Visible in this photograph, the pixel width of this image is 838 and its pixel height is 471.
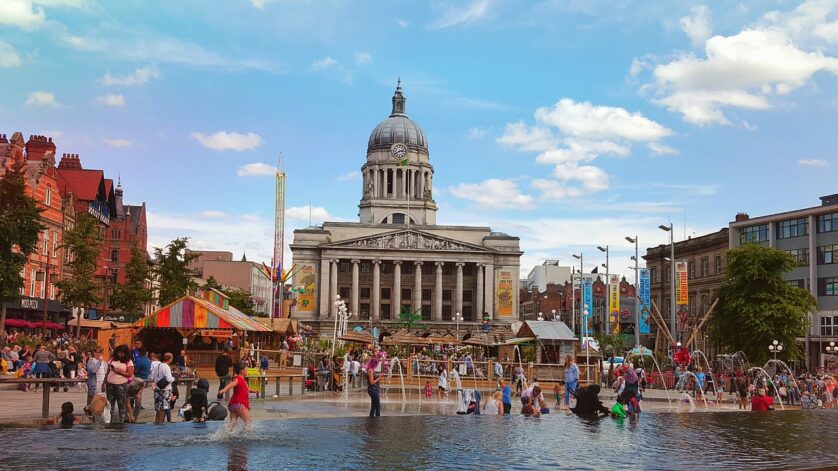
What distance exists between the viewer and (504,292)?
13075cm

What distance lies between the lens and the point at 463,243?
132 meters

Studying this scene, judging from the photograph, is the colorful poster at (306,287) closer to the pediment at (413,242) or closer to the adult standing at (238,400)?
the pediment at (413,242)

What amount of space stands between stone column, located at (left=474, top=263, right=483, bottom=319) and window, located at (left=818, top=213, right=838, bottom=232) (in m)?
62.8

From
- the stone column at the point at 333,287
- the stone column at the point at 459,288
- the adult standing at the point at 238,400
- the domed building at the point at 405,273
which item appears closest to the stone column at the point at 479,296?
the domed building at the point at 405,273

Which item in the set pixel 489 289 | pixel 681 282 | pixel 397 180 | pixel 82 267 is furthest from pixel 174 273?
pixel 397 180

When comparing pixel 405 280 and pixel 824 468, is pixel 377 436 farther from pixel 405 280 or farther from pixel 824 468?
pixel 405 280

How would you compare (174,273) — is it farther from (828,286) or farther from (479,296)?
(479,296)

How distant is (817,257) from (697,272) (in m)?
20.0

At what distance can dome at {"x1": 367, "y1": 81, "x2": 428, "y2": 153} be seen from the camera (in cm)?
15612

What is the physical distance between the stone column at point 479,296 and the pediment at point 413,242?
3112 mm

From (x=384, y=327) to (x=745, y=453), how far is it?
339 ft

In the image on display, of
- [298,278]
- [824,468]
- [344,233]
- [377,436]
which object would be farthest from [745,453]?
[344,233]

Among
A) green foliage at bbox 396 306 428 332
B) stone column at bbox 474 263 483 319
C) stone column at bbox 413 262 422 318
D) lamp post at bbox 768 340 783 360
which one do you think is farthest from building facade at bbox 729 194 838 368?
stone column at bbox 413 262 422 318

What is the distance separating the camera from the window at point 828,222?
2759 inches
